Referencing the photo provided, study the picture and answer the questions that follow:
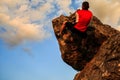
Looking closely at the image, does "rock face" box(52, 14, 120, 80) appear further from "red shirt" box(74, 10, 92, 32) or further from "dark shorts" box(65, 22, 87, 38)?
"red shirt" box(74, 10, 92, 32)

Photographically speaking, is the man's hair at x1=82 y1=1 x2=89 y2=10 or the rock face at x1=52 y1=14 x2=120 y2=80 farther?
the man's hair at x1=82 y1=1 x2=89 y2=10

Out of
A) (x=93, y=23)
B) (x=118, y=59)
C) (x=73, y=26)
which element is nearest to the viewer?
(x=118, y=59)

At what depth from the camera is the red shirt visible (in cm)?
2053

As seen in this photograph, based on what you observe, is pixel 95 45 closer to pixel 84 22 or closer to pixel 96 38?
pixel 96 38

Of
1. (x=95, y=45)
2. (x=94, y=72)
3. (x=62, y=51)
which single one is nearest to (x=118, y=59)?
(x=94, y=72)

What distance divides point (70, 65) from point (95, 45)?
2866mm

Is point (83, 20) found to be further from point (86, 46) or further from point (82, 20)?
point (86, 46)

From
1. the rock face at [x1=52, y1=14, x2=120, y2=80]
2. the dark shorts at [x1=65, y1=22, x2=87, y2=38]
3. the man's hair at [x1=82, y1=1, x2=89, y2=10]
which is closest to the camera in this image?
the rock face at [x1=52, y1=14, x2=120, y2=80]

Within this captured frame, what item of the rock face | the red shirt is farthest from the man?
the rock face

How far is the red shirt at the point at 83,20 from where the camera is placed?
808 inches

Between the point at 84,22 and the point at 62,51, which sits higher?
the point at 84,22

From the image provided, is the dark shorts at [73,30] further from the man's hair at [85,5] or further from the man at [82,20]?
the man's hair at [85,5]

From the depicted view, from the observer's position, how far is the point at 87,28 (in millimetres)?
21328

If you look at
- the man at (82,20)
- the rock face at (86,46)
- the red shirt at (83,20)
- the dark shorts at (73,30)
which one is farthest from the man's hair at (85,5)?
the rock face at (86,46)
